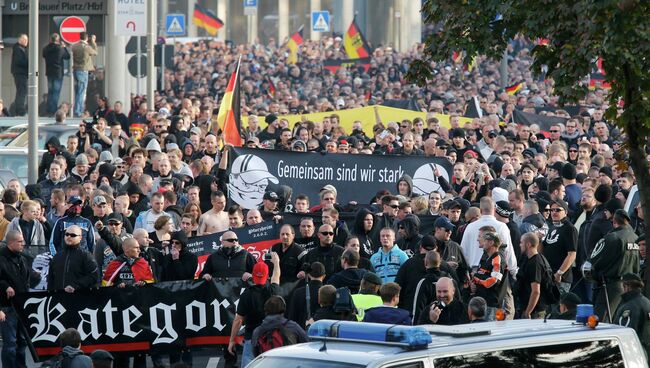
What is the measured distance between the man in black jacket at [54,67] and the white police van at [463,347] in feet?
76.5

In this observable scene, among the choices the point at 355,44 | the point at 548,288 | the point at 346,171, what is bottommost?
the point at 548,288

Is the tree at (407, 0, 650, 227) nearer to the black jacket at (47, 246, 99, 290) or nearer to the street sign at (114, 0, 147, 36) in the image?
the black jacket at (47, 246, 99, 290)

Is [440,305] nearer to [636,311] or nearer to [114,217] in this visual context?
[636,311]

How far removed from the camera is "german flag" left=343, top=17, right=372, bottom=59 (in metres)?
48.0

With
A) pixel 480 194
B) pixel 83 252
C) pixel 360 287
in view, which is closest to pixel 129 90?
pixel 480 194

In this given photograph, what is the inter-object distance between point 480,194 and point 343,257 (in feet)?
16.2

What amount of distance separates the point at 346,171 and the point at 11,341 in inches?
235

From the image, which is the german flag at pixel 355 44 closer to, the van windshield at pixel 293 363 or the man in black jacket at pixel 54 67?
the man in black jacket at pixel 54 67

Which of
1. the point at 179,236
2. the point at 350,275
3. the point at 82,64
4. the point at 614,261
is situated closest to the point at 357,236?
the point at 179,236

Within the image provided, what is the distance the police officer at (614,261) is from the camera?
14320 mm

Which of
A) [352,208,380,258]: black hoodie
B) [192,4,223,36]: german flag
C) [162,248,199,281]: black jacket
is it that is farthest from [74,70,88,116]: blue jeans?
[192,4,223,36]: german flag

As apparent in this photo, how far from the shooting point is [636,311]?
40.9 ft

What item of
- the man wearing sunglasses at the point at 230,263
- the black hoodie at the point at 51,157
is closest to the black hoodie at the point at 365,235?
the man wearing sunglasses at the point at 230,263

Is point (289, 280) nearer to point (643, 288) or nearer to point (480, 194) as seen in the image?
point (643, 288)
